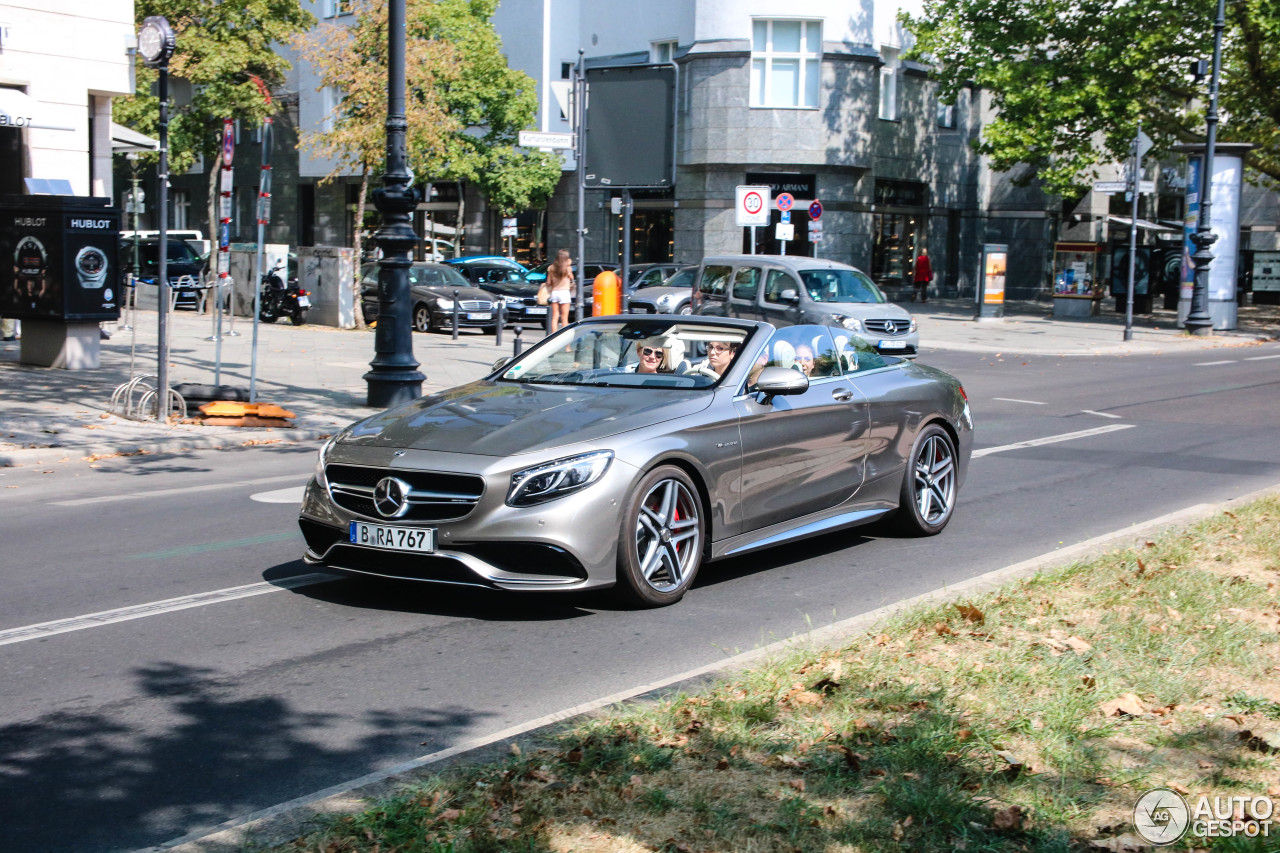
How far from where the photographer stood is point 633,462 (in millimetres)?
6445

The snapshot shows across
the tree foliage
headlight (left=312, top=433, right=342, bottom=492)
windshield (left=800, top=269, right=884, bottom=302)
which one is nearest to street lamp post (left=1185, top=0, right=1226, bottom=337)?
windshield (left=800, top=269, right=884, bottom=302)

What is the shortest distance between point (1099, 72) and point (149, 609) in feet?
108

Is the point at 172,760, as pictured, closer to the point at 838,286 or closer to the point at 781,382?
the point at 781,382

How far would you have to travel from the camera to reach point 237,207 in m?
59.1

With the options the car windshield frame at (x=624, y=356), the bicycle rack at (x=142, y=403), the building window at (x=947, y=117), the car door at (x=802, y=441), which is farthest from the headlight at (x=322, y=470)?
the building window at (x=947, y=117)

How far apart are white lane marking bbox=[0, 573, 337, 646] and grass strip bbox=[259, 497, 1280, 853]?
2778 mm

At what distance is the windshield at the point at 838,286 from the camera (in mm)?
23578

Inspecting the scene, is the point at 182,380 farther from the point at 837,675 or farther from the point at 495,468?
the point at 837,675

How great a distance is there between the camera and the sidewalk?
13.0 meters

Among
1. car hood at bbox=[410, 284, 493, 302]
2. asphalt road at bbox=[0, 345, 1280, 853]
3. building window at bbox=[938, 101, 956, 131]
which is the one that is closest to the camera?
asphalt road at bbox=[0, 345, 1280, 853]

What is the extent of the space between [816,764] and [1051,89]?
3402cm

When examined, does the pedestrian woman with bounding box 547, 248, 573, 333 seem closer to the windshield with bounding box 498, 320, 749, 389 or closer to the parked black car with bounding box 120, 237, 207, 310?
the parked black car with bounding box 120, 237, 207, 310

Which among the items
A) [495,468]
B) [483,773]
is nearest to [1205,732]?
[483,773]

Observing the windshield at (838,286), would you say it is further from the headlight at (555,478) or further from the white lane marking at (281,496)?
the headlight at (555,478)
